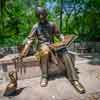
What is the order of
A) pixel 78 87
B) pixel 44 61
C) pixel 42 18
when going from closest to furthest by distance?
pixel 78 87
pixel 44 61
pixel 42 18

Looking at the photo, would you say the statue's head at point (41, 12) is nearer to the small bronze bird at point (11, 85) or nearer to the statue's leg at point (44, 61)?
the statue's leg at point (44, 61)

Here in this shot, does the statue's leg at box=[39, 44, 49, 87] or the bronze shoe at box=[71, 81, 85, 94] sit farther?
the statue's leg at box=[39, 44, 49, 87]

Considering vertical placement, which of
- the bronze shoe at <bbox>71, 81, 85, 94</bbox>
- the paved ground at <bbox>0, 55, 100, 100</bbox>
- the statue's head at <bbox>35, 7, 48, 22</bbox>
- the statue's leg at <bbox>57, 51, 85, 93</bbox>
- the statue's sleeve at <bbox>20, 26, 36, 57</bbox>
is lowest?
the paved ground at <bbox>0, 55, 100, 100</bbox>

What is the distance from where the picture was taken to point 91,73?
7.56 m

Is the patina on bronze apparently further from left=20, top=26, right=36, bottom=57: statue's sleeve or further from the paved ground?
the paved ground

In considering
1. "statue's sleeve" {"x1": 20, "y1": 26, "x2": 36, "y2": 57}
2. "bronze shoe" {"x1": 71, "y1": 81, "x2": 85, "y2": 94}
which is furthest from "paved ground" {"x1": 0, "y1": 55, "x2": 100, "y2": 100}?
"statue's sleeve" {"x1": 20, "y1": 26, "x2": 36, "y2": 57}

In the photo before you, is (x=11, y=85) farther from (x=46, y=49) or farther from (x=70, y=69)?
(x=70, y=69)

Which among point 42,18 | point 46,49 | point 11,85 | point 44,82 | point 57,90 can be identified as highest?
point 42,18

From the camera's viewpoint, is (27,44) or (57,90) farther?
(27,44)

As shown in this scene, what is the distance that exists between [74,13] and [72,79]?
13.6m

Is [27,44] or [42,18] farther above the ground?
[42,18]

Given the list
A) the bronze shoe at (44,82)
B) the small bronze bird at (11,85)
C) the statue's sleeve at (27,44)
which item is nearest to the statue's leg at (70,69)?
the bronze shoe at (44,82)

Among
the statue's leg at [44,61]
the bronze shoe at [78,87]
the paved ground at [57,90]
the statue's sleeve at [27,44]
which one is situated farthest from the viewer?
the statue's sleeve at [27,44]

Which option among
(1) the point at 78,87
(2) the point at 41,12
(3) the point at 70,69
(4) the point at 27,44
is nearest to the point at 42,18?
(2) the point at 41,12
